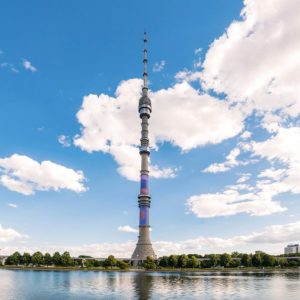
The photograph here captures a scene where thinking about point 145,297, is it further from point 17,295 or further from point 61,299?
point 17,295

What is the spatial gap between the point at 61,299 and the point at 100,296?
30.1 feet

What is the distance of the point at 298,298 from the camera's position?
7125cm

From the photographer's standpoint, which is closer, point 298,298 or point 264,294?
point 298,298

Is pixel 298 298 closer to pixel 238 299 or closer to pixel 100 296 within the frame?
pixel 238 299

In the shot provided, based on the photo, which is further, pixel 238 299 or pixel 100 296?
pixel 100 296

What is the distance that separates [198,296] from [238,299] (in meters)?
9.03

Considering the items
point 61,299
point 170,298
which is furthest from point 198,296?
point 61,299

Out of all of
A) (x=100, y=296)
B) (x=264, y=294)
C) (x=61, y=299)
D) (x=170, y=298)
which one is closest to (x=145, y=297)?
(x=170, y=298)

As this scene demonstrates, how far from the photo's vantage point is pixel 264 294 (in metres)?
79.1

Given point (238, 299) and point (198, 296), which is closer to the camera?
point (238, 299)

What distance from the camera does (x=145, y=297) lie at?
72688 millimetres

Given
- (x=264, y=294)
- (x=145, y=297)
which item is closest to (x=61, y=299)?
(x=145, y=297)

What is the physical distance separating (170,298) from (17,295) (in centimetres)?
3377

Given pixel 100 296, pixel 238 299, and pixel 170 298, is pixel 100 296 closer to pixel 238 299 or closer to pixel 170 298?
pixel 170 298
